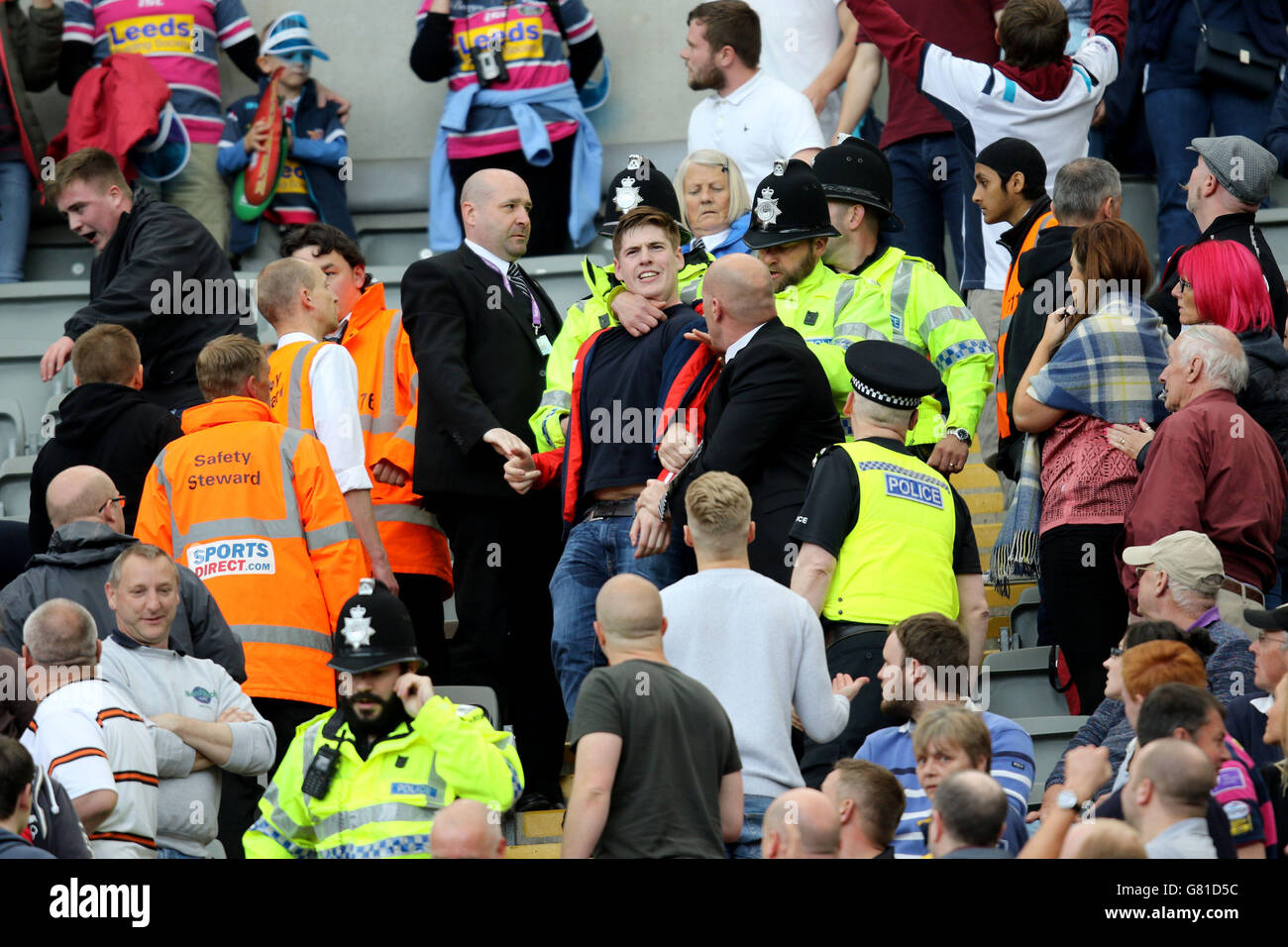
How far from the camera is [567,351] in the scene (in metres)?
6.95

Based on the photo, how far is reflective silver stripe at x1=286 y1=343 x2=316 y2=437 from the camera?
6.89 meters

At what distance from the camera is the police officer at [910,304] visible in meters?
6.95

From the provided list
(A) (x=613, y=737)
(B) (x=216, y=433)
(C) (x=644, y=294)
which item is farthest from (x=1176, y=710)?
(B) (x=216, y=433)

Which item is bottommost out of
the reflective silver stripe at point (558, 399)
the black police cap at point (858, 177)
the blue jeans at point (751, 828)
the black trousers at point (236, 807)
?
the black trousers at point (236, 807)

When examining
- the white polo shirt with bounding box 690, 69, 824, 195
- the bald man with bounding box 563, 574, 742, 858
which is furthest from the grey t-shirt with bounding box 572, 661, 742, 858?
the white polo shirt with bounding box 690, 69, 824, 195

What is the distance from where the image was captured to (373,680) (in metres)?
5.14

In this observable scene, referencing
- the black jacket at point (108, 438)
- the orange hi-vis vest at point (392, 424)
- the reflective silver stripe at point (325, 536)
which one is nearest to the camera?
the reflective silver stripe at point (325, 536)

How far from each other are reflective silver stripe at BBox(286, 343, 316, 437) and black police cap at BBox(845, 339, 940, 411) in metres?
1.97

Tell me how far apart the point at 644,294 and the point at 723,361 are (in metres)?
0.48

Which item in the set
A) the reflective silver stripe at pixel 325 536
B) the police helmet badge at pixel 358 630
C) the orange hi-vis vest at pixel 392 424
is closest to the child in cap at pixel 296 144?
the orange hi-vis vest at pixel 392 424

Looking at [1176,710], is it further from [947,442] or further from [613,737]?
[947,442]

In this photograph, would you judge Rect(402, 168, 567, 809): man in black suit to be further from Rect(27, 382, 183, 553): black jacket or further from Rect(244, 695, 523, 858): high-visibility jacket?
Rect(244, 695, 523, 858): high-visibility jacket

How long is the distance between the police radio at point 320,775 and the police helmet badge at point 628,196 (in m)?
2.74

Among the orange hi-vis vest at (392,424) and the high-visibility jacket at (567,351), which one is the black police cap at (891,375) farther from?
the orange hi-vis vest at (392,424)
